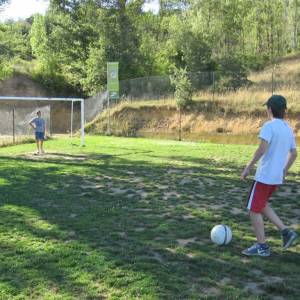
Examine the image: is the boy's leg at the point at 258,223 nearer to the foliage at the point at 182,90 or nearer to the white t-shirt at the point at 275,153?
the white t-shirt at the point at 275,153

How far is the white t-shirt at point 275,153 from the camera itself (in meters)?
5.04

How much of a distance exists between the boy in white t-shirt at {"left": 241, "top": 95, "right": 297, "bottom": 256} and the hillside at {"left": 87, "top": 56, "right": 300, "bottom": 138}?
25862mm

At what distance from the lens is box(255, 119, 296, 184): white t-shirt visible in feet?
16.5

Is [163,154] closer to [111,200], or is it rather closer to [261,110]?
[111,200]

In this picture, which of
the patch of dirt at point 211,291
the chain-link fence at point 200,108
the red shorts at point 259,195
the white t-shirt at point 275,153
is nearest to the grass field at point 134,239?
the patch of dirt at point 211,291

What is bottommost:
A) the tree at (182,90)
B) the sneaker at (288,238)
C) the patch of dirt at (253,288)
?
the patch of dirt at (253,288)

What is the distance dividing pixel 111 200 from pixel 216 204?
71.9 inches

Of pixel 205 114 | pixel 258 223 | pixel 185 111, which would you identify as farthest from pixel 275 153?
pixel 185 111

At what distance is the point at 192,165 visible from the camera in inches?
546

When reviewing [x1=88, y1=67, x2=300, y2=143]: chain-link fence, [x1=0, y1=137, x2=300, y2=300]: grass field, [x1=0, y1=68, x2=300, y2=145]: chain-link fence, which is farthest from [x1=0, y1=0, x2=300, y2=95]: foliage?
[x1=0, y1=137, x2=300, y2=300]: grass field

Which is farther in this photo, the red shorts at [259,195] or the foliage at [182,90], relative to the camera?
the foliage at [182,90]

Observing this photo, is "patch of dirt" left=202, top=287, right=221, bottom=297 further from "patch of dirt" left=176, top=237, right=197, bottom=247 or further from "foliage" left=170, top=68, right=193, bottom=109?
"foliage" left=170, top=68, right=193, bottom=109

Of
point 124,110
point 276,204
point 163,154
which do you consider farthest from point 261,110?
point 276,204

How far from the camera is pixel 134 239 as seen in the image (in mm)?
5953
